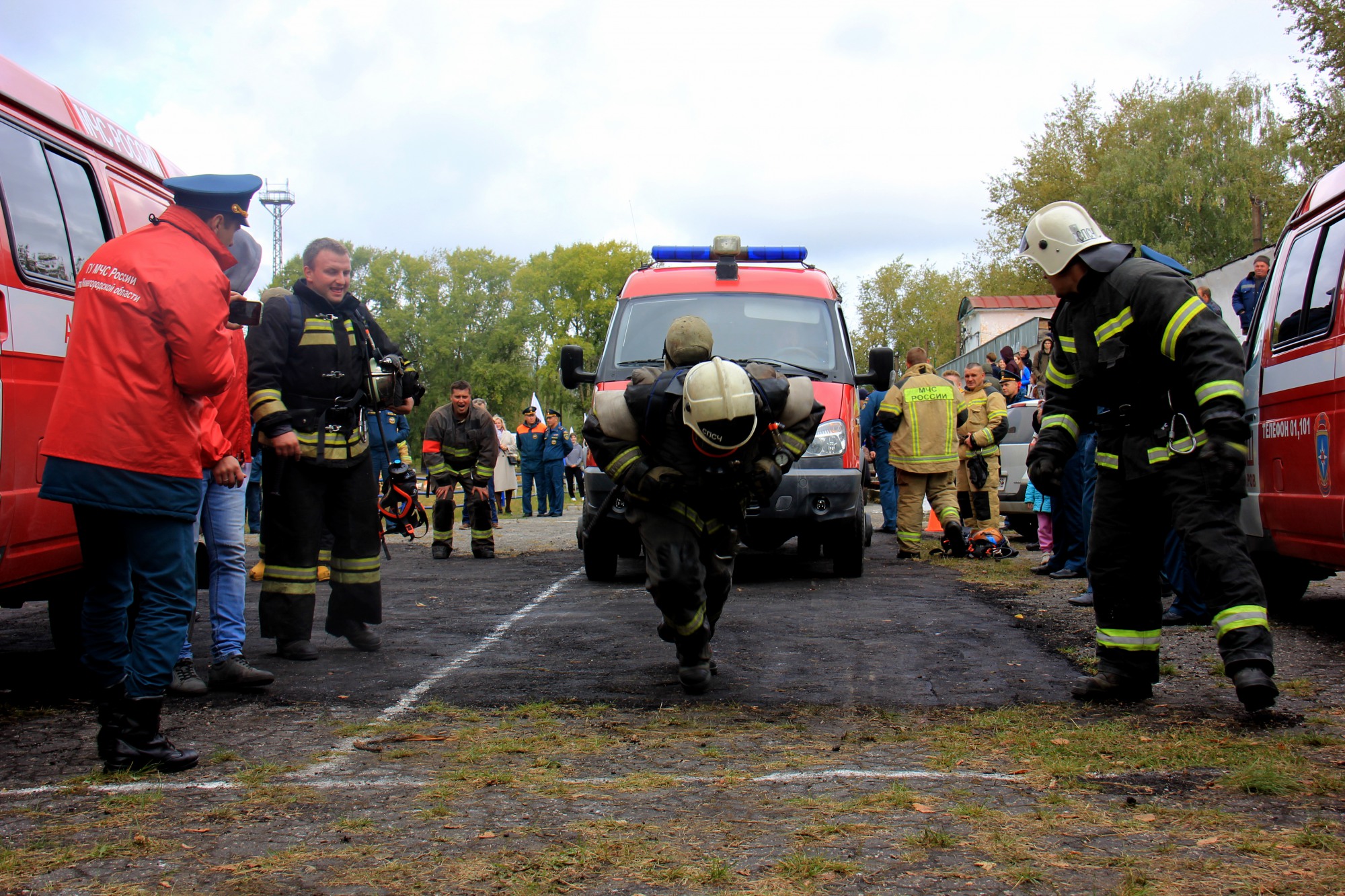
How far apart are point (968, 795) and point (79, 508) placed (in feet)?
9.72

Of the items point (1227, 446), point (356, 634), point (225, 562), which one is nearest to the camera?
point (1227, 446)

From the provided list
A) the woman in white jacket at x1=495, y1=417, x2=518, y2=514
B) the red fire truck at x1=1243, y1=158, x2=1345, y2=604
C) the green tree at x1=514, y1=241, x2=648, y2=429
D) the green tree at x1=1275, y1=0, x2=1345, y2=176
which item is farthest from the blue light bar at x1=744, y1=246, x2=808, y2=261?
the green tree at x1=514, y1=241, x2=648, y2=429

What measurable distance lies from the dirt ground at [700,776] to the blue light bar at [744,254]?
5.07 m

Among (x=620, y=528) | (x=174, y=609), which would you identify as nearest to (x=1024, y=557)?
(x=620, y=528)

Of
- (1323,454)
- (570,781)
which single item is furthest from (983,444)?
(570,781)

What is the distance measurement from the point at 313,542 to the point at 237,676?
89 cm

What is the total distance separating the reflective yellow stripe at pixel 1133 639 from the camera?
482 cm

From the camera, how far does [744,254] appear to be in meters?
10.8

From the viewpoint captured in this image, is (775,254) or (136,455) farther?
(775,254)

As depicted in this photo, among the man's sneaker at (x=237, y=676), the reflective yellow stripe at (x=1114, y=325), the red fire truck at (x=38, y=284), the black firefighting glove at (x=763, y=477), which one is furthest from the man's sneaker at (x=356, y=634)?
the reflective yellow stripe at (x=1114, y=325)

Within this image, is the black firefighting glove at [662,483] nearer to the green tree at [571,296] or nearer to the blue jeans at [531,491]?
the blue jeans at [531,491]

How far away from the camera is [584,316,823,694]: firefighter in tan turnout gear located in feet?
16.5

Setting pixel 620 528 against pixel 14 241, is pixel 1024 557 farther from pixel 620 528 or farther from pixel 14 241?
pixel 14 241

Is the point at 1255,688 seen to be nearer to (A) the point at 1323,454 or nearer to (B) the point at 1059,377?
(B) the point at 1059,377
